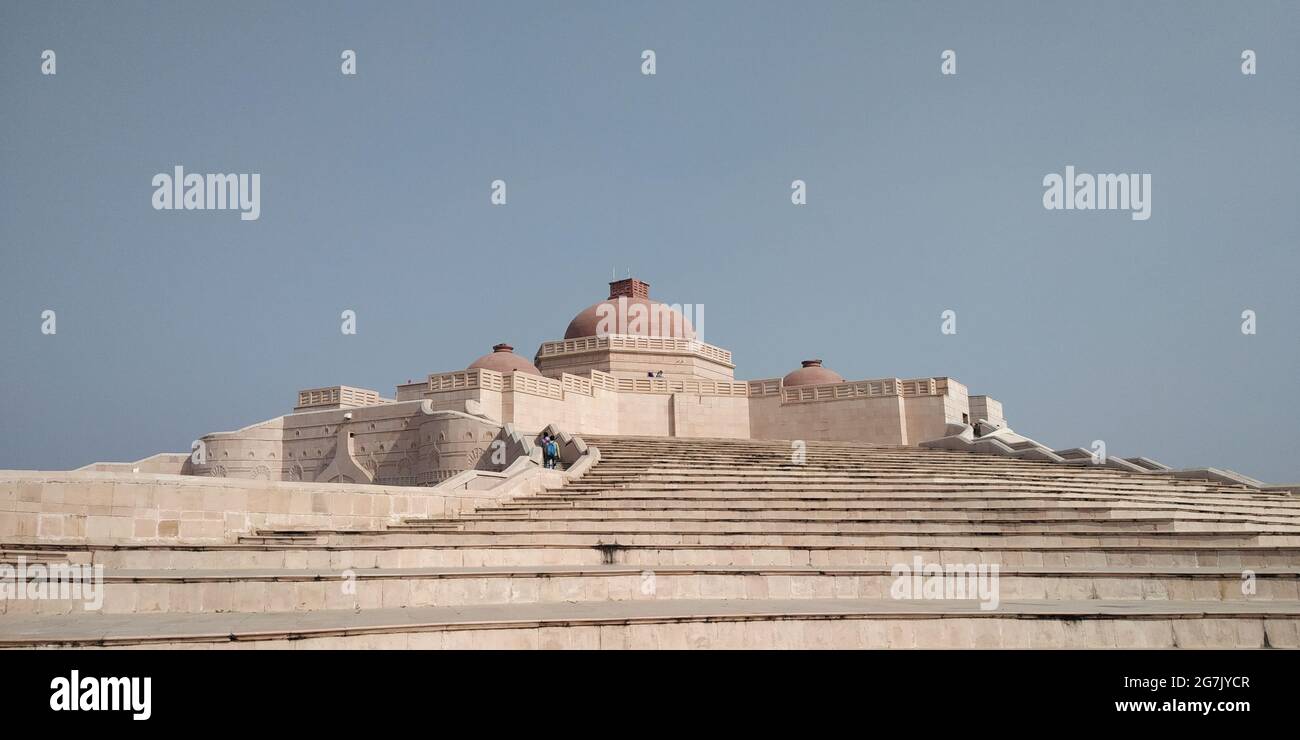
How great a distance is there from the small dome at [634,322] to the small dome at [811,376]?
12.9ft

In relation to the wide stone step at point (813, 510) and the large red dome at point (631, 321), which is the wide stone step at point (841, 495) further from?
the large red dome at point (631, 321)

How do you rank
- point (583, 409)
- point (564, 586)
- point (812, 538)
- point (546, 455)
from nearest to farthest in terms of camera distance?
point (564, 586)
point (812, 538)
point (546, 455)
point (583, 409)

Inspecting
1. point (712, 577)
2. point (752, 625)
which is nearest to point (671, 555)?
point (712, 577)

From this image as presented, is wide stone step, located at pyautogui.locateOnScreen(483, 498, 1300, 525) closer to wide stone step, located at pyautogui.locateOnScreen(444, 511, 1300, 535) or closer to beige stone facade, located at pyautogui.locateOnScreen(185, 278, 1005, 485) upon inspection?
wide stone step, located at pyautogui.locateOnScreen(444, 511, 1300, 535)

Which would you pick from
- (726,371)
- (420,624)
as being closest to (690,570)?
(420,624)

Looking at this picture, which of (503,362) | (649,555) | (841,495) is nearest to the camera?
(649,555)

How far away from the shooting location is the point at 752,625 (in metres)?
7.32

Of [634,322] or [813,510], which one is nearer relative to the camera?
[813,510]

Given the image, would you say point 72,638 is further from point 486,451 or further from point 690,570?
point 486,451

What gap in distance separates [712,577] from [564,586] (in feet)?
4.37

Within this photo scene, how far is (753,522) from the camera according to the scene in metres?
12.2

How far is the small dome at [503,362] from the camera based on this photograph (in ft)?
102

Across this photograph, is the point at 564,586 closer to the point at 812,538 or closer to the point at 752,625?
the point at 752,625
